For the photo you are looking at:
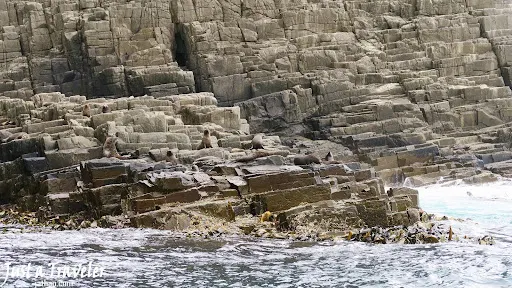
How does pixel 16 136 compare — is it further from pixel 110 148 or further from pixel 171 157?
pixel 171 157

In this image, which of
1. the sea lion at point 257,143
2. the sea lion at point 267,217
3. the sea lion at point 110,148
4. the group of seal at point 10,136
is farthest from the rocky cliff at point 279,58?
the sea lion at point 267,217

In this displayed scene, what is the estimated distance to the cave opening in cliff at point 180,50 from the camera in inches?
1663

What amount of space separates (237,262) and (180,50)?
28.0 metres

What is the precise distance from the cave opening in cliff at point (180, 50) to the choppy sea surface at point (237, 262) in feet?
76.1

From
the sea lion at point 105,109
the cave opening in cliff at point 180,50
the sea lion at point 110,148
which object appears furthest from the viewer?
the cave opening in cliff at point 180,50

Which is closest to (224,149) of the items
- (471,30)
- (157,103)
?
(157,103)

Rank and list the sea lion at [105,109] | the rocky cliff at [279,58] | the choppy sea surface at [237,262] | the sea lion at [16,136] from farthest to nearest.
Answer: the rocky cliff at [279,58]
the sea lion at [105,109]
the sea lion at [16,136]
the choppy sea surface at [237,262]

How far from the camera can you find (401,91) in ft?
130

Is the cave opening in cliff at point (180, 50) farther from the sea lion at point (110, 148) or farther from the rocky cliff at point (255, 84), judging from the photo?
the sea lion at point (110, 148)

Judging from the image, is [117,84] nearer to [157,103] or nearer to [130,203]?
[157,103]

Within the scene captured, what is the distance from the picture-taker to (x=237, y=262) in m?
15.8

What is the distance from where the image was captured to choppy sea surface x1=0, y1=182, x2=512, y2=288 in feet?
46.5

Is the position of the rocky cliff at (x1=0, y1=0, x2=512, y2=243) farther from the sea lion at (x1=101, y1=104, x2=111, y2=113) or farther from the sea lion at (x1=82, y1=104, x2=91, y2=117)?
the sea lion at (x1=82, y1=104, x2=91, y2=117)

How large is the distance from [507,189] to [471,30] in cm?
1605
